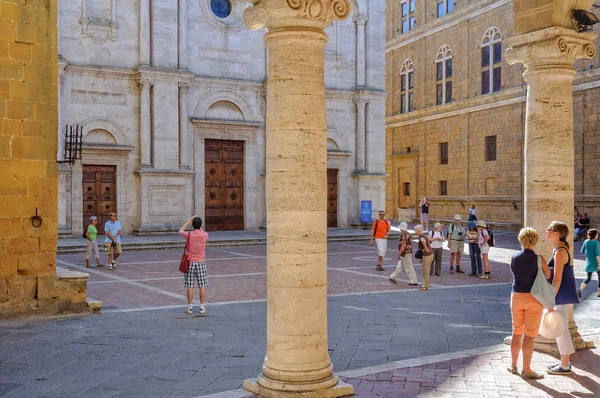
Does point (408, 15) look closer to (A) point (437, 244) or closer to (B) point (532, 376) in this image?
Answer: (A) point (437, 244)

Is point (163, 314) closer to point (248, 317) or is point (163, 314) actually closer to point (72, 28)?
point (248, 317)

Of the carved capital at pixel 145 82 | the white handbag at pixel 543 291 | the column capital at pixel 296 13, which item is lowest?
the white handbag at pixel 543 291

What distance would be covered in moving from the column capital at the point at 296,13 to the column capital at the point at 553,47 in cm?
328

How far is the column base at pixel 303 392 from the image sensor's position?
20.0ft

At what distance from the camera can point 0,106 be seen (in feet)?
35.4

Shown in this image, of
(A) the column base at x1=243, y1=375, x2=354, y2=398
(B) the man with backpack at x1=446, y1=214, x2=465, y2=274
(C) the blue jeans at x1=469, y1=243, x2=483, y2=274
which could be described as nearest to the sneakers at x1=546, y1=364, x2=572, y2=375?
(A) the column base at x1=243, y1=375, x2=354, y2=398

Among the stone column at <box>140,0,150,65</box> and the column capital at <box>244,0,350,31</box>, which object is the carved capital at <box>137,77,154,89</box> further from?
the column capital at <box>244,0,350,31</box>

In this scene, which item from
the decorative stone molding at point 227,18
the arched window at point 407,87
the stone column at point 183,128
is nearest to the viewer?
the stone column at point 183,128

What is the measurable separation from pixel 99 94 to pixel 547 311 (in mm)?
20906

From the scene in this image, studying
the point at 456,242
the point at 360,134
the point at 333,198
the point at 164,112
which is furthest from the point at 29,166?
the point at 360,134

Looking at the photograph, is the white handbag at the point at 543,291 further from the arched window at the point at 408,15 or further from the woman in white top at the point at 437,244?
the arched window at the point at 408,15

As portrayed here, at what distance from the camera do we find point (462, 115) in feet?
118

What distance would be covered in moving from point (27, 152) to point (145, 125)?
14.5 m

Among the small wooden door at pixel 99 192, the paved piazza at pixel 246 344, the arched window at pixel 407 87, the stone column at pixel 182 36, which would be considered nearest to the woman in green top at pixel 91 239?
the paved piazza at pixel 246 344
